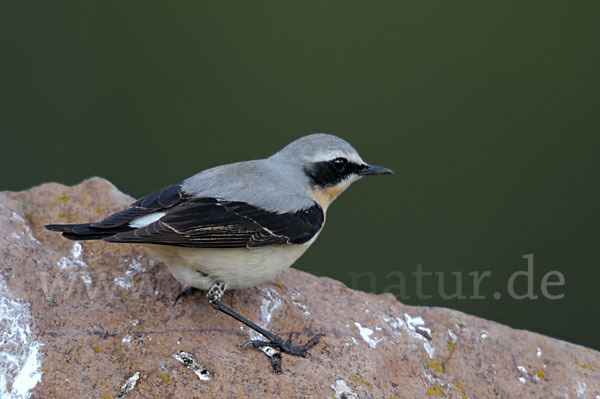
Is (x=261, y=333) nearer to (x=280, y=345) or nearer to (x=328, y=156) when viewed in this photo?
(x=280, y=345)

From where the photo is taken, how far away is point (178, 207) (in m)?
3.89

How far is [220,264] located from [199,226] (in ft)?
0.88

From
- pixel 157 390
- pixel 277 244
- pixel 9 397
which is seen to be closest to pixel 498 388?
pixel 277 244

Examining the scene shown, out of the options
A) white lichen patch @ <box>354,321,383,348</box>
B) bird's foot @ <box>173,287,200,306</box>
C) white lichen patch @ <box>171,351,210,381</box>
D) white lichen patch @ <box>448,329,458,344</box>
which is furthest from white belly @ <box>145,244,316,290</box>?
white lichen patch @ <box>448,329,458,344</box>

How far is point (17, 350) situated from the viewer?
10.7 feet

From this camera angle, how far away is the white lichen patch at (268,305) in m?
4.10

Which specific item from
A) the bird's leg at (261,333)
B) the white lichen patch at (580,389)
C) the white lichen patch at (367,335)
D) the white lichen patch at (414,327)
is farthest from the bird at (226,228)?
the white lichen patch at (580,389)

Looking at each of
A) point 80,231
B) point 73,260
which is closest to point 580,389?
point 80,231

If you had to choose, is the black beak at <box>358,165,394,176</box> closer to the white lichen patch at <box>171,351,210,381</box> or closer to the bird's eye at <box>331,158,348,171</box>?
the bird's eye at <box>331,158,348,171</box>

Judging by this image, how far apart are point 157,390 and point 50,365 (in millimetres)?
564

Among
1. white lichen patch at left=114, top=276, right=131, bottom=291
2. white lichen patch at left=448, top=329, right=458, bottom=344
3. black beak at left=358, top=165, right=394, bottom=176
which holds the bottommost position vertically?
white lichen patch at left=448, top=329, right=458, bottom=344

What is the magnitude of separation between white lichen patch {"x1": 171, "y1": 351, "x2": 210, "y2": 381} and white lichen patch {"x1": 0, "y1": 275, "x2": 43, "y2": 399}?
70 cm

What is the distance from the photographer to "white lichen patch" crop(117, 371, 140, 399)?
3178 mm

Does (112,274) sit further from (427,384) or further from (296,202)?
(427,384)
